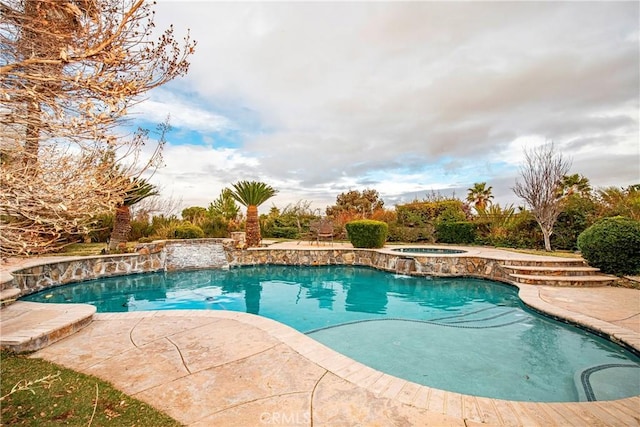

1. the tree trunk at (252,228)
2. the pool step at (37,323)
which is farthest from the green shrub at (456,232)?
the pool step at (37,323)

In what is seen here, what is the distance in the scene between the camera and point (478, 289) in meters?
7.54

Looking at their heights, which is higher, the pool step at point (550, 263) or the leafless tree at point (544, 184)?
the leafless tree at point (544, 184)

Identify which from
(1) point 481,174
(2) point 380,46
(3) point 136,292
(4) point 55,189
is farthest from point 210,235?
(1) point 481,174

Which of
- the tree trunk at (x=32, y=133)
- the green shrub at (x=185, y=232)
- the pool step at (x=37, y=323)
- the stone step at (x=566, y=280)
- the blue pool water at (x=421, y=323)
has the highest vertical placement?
the tree trunk at (x=32, y=133)

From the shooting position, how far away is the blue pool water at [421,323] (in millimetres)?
3287

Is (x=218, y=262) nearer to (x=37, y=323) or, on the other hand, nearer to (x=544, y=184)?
(x=37, y=323)

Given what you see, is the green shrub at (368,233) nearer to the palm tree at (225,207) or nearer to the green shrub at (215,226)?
the green shrub at (215,226)

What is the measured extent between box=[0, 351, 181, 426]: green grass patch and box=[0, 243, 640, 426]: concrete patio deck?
4.4 inches

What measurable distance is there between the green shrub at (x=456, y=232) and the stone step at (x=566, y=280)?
20.8 feet

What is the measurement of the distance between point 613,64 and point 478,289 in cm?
726

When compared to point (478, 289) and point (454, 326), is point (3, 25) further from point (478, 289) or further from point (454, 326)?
point (478, 289)

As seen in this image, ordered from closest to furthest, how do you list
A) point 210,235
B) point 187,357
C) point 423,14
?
point 187,357
point 423,14
point 210,235
